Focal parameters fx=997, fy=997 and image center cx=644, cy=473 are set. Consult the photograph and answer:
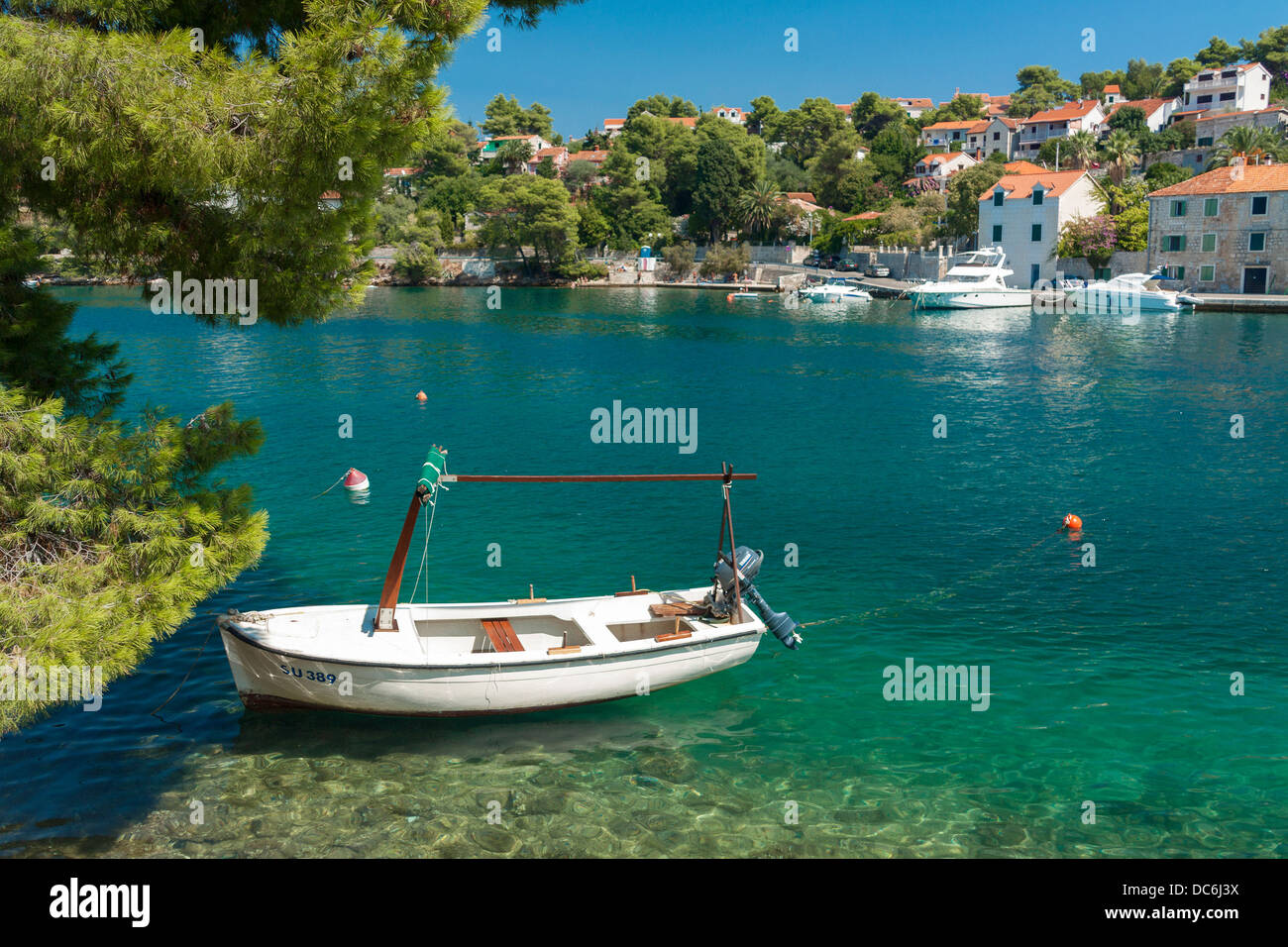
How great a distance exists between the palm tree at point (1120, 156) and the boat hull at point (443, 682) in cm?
11444

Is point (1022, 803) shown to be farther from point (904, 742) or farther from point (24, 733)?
point (24, 733)

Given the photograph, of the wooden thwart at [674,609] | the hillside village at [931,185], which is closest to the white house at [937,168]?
the hillside village at [931,185]

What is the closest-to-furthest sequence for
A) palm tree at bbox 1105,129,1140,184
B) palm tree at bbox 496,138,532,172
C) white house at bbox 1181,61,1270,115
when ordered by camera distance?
1. palm tree at bbox 1105,129,1140,184
2. white house at bbox 1181,61,1270,115
3. palm tree at bbox 496,138,532,172

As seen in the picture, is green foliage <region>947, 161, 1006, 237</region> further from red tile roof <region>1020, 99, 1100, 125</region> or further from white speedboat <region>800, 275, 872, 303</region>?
red tile roof <region>1020, 99, 1100, 125</region>

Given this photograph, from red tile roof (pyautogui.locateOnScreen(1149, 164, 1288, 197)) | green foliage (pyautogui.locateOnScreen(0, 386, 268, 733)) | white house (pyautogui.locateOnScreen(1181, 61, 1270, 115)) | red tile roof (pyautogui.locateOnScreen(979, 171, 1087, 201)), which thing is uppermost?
white house (pyautogui.locateOnScreen(1181, 61, 1270, 115))

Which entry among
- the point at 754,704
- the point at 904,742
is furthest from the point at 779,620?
the point at 904,742

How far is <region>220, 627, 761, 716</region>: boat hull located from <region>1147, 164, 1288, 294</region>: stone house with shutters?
88.4 m

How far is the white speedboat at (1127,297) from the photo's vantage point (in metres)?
86.2

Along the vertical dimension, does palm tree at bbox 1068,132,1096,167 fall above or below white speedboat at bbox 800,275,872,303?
above

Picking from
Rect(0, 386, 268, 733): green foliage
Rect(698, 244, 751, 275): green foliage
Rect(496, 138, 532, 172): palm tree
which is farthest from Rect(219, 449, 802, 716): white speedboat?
Rect(496, 138, 532, 172): palm tree

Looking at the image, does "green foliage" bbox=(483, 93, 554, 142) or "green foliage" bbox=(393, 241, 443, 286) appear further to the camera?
"green foliage" bbox=(483, 93, 554, 142)

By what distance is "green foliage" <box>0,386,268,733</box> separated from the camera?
984 centimetres

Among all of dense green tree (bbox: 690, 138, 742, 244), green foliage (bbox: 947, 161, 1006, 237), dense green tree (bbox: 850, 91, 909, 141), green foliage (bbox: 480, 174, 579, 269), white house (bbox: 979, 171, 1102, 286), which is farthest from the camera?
dense green tree (bbox: 850, 91, 909, 141)

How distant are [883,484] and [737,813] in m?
19.9
